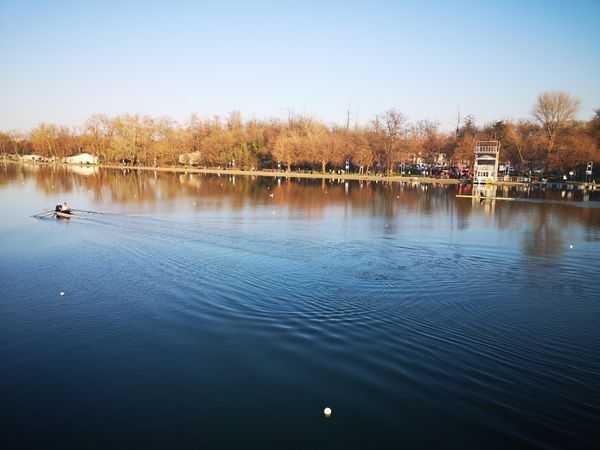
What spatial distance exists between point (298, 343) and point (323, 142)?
74943 millimetres

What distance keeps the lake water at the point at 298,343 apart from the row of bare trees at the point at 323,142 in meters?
54.6

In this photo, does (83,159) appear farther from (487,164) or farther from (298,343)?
(298,343)

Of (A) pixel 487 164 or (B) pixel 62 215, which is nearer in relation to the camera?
(B) pixel 62 215

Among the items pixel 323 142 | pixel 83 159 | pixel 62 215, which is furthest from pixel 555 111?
pixel 83 159

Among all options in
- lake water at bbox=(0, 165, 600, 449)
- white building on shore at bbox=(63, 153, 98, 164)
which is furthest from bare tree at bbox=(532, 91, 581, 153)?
white building on shore at bbox=(63, 153, 98, 164)

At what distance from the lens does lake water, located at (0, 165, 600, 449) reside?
693 centimetres

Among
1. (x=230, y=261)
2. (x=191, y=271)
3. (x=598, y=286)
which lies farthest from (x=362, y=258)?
(x=598, y=286)

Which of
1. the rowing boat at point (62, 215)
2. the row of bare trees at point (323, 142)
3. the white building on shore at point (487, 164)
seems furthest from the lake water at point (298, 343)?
the row of bare trees at point (323, 142)

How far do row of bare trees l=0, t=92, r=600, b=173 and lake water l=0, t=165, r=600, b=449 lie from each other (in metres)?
54.6

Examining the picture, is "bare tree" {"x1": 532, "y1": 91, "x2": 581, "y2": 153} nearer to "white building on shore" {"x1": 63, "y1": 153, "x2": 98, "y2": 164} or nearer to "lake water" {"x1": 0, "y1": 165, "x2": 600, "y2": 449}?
"lake water" {"x1": 0, "y1": 165, "x2": 600, "y2": 449}

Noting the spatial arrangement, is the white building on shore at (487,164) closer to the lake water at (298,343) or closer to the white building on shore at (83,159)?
the lake water at (298,343)

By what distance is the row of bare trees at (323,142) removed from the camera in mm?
63938

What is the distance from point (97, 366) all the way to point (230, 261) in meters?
7.35

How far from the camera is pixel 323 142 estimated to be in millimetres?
81812
